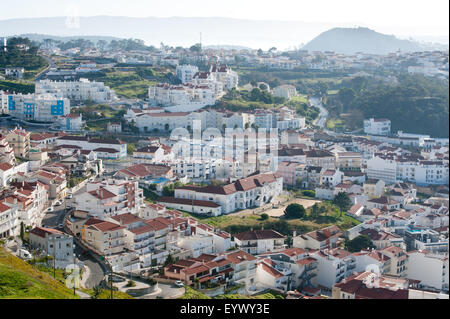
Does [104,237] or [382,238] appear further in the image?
[382,238]

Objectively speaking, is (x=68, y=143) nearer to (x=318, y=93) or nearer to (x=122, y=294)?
(x=122, y=294)

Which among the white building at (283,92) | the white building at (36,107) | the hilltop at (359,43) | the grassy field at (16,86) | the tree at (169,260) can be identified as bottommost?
the tree at (169,260)

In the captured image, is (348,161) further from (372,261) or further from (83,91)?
(83,91)

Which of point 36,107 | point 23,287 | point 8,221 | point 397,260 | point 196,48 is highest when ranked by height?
point 196,48

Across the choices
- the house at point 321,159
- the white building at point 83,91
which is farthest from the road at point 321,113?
the white building at point 83,91

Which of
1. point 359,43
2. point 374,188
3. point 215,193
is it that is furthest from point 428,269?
point 359,43

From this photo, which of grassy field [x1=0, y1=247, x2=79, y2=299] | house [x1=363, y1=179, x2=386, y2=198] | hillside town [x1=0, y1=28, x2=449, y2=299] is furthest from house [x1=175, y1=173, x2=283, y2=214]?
grassy field [x1=0, y1=247, x2=79, y2=299]

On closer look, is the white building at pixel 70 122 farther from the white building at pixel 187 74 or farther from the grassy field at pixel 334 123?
the grassy field at pixel 334 123
